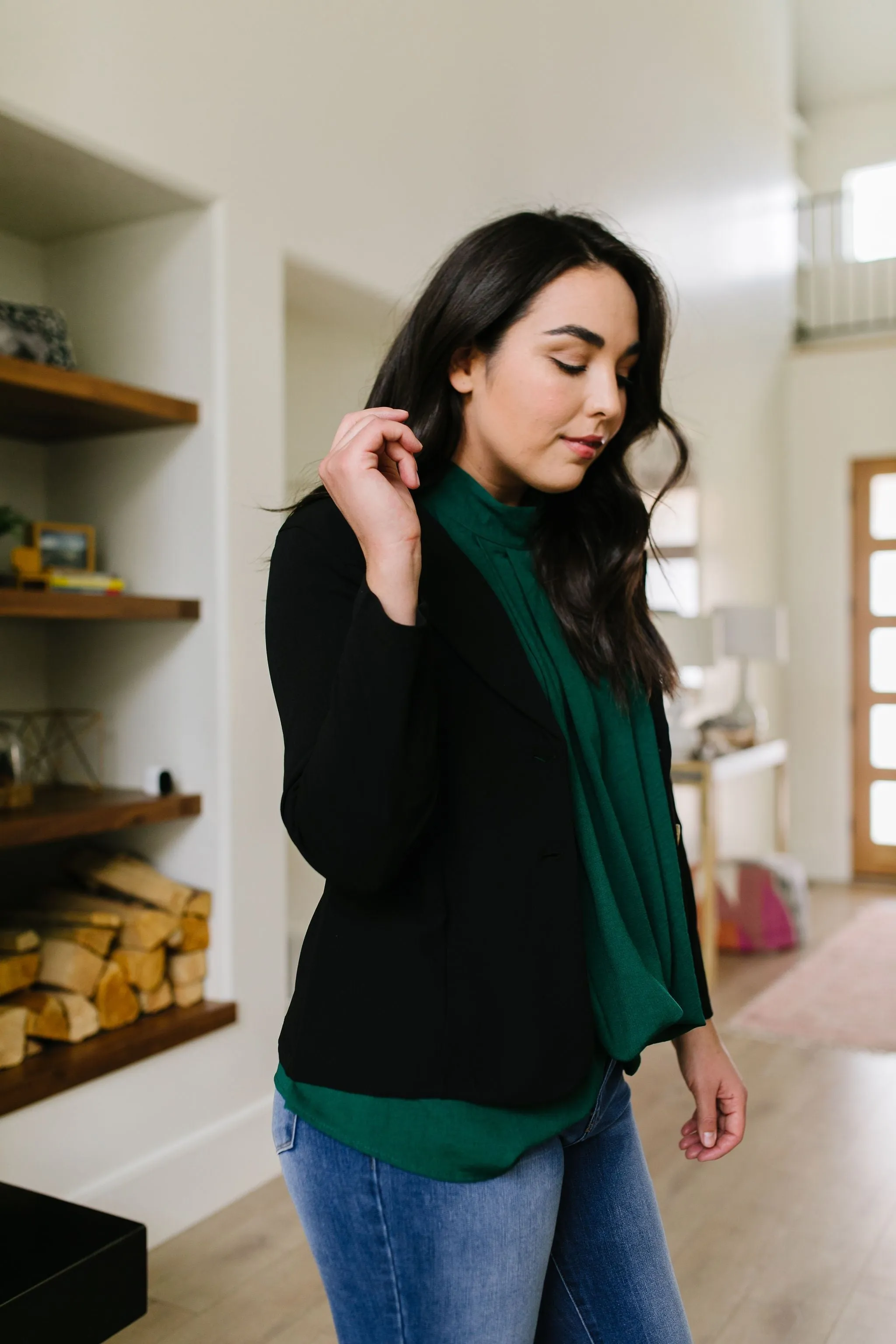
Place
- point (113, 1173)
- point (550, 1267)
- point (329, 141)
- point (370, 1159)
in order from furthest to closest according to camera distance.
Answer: point (329, 141) < point (113, 1173) < point (550, 1267) < point (370, 1159)

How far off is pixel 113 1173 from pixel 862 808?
5.39m

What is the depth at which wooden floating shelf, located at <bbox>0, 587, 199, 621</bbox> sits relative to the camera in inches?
92.4

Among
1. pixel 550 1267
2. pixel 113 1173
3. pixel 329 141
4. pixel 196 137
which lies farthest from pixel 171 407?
pixel 550 1267

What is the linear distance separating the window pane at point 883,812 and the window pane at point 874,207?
337 centimetres

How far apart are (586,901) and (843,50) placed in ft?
26.6

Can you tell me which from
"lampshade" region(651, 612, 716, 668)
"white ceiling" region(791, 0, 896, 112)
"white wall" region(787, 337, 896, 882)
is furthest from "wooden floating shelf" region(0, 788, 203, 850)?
"white ceiling" region(791, 0, 896, 112)

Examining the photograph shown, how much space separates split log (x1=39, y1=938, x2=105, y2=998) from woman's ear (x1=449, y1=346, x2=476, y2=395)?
6.26 feet

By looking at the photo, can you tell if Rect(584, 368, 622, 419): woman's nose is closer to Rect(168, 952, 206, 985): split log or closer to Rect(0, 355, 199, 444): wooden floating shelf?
Rect(0, 355, 199, 444): wooden floating shelf

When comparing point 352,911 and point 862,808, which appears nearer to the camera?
point 352,911

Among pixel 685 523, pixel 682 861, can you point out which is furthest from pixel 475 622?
pixel 685 523

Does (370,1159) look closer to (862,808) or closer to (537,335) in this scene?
(537,335)

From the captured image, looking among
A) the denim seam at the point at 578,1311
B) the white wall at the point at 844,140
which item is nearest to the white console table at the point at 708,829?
the denim seam at the point at 578,1311

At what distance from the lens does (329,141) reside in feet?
10.3

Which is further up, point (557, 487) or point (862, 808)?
point (557, 487)
